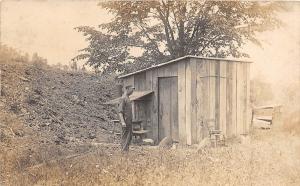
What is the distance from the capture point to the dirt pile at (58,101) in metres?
7.00

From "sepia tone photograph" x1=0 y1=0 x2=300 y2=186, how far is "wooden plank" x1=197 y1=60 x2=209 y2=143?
0.06 feet

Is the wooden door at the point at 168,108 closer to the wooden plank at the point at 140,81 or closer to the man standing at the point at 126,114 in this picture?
the wooden plank at the point at 140,81

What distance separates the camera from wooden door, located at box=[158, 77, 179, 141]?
775 centimetres

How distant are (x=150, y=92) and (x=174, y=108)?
0.59 metres

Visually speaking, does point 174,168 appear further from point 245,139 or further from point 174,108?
point 245,139

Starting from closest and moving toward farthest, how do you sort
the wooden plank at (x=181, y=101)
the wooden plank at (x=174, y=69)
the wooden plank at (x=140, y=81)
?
the wooden plank at (x=181, y=101) < the wooden plank at (x=174, y=69) < the wooden plank at (x=140, y=81)

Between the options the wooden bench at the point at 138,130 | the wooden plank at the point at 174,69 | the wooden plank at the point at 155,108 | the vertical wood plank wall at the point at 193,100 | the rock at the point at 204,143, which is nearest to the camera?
the rock at the point at 204,143

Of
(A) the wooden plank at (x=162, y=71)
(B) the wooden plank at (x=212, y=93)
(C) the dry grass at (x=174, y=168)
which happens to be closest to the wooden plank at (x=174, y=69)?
(A) the wooden plank at (x=162, y=71)

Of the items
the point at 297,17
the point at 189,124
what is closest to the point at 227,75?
the point at 189,124

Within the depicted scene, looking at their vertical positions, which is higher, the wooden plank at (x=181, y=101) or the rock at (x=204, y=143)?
the wooden plank at (x=181, y=101)

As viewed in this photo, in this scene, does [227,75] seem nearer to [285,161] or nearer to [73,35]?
[285,161]

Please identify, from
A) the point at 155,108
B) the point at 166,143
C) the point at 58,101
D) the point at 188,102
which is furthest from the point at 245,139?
the point at 58,101

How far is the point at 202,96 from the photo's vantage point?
24.7ft

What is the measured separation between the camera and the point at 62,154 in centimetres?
647
